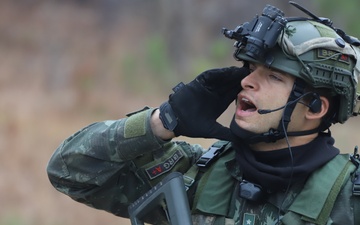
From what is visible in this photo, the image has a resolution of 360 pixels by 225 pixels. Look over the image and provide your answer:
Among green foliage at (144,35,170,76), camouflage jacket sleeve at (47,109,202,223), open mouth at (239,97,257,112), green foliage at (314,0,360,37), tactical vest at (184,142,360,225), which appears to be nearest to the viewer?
tactical vest at (184,142,360,225)

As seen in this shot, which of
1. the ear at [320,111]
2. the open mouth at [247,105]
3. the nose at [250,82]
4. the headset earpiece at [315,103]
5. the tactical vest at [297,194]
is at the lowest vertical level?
the tactical vest at [297,194]

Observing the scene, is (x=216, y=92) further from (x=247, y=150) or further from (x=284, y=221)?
(x=284, y=221)

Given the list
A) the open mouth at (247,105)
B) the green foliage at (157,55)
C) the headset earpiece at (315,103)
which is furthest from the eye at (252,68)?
the green foliage at (157,55)

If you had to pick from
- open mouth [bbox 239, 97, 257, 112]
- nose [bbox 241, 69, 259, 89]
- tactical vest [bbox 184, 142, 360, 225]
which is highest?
nose [bbox 241, 69, 259, 89]

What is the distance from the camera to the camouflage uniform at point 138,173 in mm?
3123

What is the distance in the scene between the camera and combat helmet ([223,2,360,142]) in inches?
119

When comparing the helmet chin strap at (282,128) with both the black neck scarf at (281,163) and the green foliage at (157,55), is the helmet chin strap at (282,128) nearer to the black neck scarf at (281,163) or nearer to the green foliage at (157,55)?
the black neck scarf at (281,163)

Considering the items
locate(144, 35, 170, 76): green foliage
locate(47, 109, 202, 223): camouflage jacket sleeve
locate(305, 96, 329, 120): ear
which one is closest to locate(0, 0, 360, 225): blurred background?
locate(144, 35, 170, 76): green foliage

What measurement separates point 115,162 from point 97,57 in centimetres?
727

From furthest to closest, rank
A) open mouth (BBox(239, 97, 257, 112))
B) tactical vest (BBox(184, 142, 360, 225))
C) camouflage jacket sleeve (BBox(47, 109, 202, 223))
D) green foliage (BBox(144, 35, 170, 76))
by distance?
green foliage (BBox(144, 35, 170, 76)), camouflage jacket sleeve (BBox(47, 109, 202, 223)), open mouth (BBox(239, 97, 257, 112)), tactical vest (BBox(184, 142, 360, 225))

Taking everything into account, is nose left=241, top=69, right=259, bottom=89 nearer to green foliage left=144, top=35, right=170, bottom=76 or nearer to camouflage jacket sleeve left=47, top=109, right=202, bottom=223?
camouflage jacket sleeve left=47, top=109, right=202, bottom=223

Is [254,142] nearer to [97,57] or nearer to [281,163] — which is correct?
[281,163]

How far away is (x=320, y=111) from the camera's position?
314 cm

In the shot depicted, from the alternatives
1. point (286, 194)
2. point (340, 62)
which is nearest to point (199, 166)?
point (286, 194)
